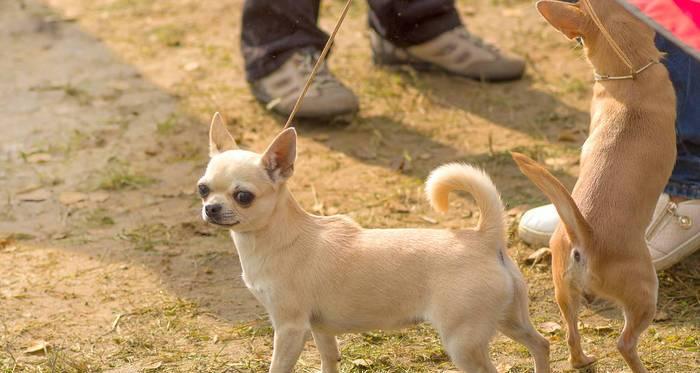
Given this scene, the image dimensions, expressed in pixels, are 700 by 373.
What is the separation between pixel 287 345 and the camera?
119 inches

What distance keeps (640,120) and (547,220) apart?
86 centimetres

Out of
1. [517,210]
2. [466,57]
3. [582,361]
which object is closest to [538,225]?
[517,210]

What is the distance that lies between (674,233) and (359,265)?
1.41 meters

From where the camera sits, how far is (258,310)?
383 cm

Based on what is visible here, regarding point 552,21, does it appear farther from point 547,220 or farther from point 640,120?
point 547,220

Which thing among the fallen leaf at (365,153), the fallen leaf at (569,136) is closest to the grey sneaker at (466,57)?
the fallen leaf at (569,136)

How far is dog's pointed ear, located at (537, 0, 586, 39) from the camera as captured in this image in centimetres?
333

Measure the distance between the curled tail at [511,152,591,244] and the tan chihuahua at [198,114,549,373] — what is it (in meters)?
0.13

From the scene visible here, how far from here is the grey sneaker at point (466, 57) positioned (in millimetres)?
5996

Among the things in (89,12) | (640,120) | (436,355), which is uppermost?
(640,120)

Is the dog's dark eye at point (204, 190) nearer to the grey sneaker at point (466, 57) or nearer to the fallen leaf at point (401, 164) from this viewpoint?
the fallen leaf at point (401, 164)

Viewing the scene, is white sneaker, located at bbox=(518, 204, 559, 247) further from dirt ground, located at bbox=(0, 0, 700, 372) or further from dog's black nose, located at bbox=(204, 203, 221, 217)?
dog's black nose, located at bbox=(204, 203, 221, 217)

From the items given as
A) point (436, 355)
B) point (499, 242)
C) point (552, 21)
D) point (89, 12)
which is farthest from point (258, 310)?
point (89, 12)

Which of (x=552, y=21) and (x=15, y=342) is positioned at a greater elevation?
(x=552, y=21)
